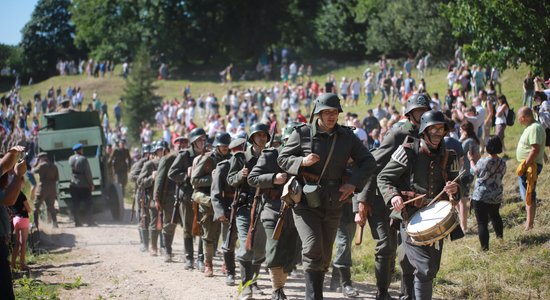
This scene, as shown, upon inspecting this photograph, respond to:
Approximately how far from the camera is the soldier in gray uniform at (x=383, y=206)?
8469mm

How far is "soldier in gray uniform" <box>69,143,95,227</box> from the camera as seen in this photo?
63.0ft

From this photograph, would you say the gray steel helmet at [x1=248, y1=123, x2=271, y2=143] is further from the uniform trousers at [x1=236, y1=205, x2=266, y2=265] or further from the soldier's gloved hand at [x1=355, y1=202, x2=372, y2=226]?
the soldier's gloved hand at [x1=355, y1=202, x2=372, y2=226]

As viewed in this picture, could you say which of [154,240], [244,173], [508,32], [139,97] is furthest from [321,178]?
[139,97]

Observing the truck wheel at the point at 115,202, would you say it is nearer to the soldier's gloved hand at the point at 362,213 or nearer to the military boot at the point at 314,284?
the soldier's gloved hand at the point at 362,213

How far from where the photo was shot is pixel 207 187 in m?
11.5

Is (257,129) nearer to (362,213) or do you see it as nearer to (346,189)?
(362,213)

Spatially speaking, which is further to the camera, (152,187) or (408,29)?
(408,29)

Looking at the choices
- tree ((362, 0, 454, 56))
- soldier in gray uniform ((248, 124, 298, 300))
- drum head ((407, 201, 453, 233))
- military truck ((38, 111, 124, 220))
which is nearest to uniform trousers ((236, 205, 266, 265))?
soldier in gray uniform ((248, 124, 298, 300))

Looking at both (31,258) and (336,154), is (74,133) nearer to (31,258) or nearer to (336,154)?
(31,258)

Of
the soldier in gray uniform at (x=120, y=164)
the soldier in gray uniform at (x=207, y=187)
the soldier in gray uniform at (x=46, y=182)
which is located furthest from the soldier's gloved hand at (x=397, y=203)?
the soldier in gray uniform at (x=120, y=164)

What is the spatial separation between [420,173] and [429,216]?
55 centimetres

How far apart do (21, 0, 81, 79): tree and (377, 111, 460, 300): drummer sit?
244ft

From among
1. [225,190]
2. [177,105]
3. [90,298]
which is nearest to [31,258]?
[90,298]

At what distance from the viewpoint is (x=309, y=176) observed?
791cm
